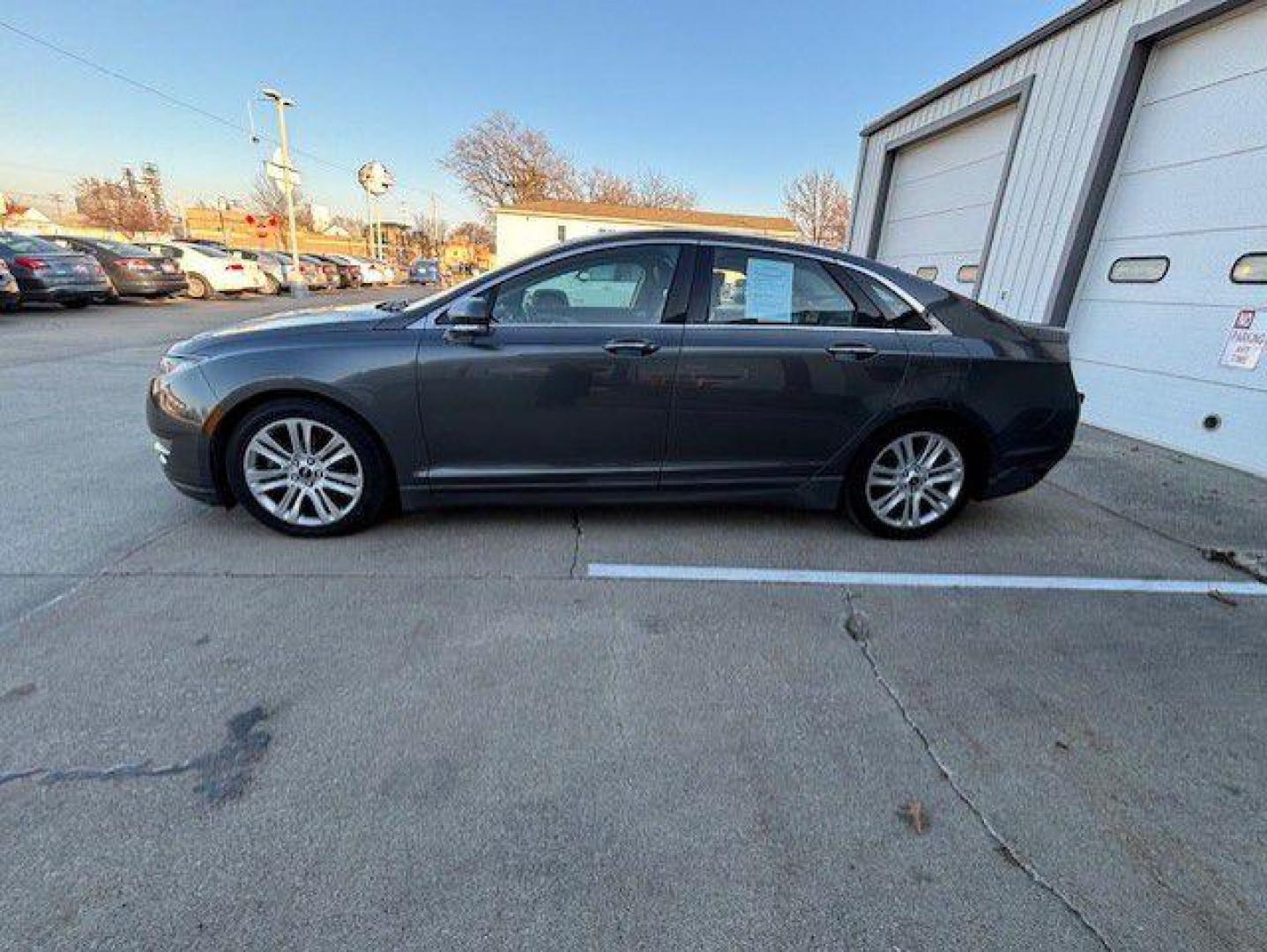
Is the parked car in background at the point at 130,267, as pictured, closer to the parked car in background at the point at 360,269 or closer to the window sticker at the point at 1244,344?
the parked car in background at the point at 360,269

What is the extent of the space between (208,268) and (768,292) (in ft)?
61.5

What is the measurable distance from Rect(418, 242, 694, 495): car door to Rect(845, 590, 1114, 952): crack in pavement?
1.32 meters

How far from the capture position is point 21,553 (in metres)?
3.17

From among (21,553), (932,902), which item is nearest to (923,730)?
(932,902)

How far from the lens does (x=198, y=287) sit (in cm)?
1755

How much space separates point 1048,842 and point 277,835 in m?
2.07

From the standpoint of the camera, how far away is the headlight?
10.9 feet

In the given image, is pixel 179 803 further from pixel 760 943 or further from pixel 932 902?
pixel 932 902

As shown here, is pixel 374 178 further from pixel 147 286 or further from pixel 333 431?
pixel 333 431

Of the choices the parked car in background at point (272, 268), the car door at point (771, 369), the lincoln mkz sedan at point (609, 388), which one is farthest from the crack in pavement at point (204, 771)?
the parked car in background at point (272, 268)

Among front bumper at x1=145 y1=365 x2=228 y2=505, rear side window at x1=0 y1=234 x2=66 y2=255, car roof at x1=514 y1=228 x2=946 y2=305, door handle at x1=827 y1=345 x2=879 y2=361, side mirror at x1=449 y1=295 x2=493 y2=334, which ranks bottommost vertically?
front bumper at x1=145 y1=365 x2=228 y2=505

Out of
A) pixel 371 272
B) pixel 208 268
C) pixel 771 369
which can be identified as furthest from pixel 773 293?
pixel 371 272

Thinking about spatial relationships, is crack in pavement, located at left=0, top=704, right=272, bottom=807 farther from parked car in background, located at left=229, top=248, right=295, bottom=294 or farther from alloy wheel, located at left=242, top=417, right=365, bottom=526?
parked car in background, located at left=229, top=248, right=295, bottom=294

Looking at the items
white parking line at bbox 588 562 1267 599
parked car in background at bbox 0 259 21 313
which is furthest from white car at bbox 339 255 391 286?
white parking line at bbox 588 562 1267 599
